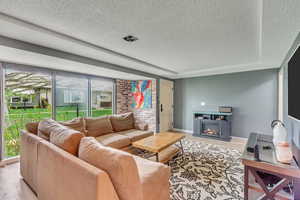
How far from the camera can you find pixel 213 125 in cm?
473

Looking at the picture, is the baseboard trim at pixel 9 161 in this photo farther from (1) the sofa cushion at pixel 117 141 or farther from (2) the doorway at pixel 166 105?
(2) the doorway at pixel 166 105

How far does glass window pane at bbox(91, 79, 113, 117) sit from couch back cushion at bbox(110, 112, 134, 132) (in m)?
1.00

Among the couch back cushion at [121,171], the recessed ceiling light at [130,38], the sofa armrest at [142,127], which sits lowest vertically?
the sofa armrest at [142,127]

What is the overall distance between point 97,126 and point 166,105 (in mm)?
3049

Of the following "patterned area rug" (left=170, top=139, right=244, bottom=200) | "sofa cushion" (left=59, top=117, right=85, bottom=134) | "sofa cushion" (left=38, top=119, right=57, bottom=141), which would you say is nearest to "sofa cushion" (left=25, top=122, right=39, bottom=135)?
"sofa cushion" (left=38, top=119, right=57, bottom=141)

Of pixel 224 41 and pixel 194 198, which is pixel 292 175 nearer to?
pixel 194 198

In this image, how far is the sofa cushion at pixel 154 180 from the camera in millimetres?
1359

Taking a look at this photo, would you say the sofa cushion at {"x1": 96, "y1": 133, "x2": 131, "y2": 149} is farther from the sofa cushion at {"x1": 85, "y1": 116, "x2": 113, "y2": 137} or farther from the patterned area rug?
the patterned area rug

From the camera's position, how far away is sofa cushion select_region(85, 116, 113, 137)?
311cm

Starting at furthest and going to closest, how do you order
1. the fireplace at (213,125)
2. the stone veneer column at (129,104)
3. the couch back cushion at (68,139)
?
the stone veneer column at (129,104) → the fireplace at (213,125) → the couch back cushion at (68,139)

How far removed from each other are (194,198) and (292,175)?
3.55ft

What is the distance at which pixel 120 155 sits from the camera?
3.56 ft

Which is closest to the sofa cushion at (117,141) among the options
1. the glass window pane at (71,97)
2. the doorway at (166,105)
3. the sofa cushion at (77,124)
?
the sofa cushion at (77,124)

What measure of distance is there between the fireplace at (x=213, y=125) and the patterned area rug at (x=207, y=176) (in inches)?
40.3
